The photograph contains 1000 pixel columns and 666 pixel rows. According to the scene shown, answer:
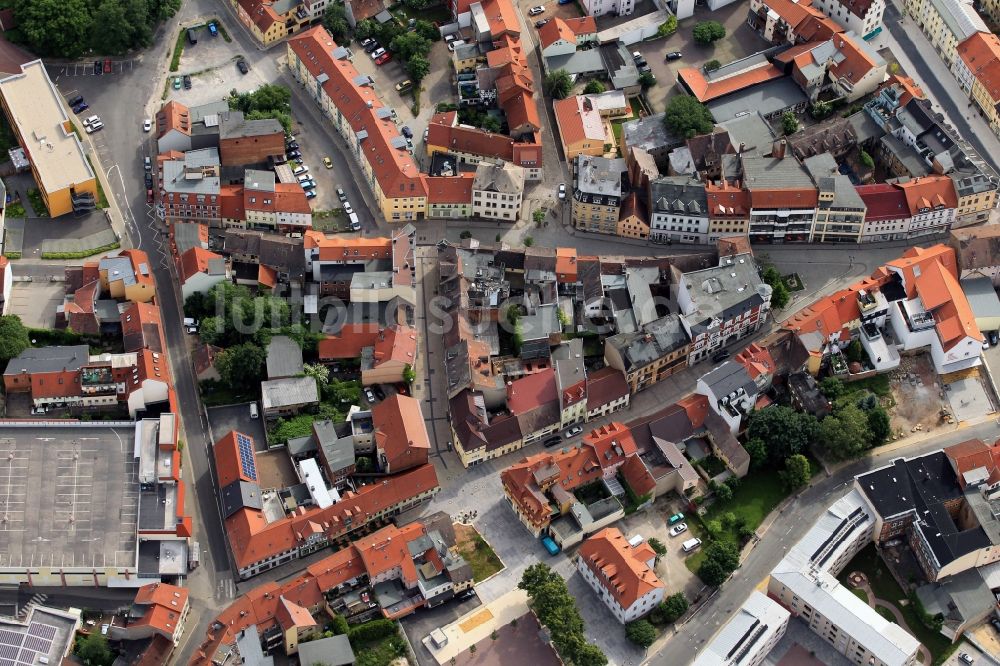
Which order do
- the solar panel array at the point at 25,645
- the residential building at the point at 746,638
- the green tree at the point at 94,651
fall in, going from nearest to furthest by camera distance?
the solar panel array at the point at 25,645
the residential building at the point at 746,638
the green tree at the point at 94,651

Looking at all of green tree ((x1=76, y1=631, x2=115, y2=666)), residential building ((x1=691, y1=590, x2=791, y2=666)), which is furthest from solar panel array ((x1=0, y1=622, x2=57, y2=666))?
residential building ((x1=691, y1=590, x2=791, y2=666))

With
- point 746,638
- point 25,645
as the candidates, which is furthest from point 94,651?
point 746,638

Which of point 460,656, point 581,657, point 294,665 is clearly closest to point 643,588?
point 581,657

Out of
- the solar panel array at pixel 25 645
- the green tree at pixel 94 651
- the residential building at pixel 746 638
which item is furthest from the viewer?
the green tree at pixel 94 651

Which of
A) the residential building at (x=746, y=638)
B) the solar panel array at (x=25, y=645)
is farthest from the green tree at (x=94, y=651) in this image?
the residential building at (x=746, y=638)

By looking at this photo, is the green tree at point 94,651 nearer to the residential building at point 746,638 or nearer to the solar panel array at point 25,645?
the solar panel array at point 25,645

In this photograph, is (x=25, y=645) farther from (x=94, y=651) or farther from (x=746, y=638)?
(x=746, y=638)
